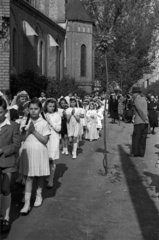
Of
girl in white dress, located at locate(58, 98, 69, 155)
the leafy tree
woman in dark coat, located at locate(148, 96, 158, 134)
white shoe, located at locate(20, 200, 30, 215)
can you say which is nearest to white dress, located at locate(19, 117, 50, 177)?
white shoe, located at locate(20, 200, 30, 215)

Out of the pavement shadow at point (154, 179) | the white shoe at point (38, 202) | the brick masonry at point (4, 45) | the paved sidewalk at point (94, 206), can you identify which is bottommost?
the pavement shadow at point (154, 179)

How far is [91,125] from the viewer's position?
574 inches

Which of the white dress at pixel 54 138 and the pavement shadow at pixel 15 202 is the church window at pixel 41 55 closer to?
the pavement shadow at pixel 15 202

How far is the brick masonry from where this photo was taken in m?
14.2

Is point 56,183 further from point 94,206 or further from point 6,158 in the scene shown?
point 6,158

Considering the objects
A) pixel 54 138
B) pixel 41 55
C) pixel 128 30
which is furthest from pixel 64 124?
pixel 128 30

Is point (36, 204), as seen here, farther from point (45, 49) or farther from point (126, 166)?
point (45, 49)

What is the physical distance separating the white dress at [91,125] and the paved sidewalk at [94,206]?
5100 millimetres

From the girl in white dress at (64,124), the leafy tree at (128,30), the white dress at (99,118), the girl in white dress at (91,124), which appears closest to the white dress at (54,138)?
the girl in white dress at (64,124)

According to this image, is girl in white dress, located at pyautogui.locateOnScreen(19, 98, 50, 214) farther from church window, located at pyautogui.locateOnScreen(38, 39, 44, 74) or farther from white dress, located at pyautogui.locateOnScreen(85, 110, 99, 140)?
church window, located at pyautogui.locateOnScreen(38, 39, 44, 74)

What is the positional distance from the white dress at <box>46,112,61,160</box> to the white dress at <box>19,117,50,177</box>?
4.05 feet

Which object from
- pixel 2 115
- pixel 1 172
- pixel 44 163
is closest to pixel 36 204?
pixel 44 163

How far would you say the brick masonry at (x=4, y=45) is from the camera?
1419 centimetres

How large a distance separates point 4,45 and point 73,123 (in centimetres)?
613
